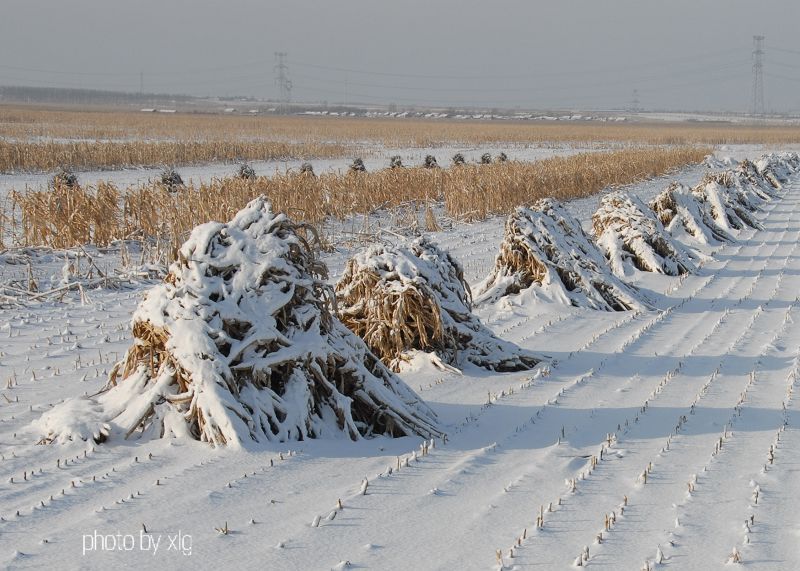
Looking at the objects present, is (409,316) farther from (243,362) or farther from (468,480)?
(468,480)

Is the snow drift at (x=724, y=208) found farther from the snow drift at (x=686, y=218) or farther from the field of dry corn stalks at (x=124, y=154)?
the field of dry corn stalks at (x=124, y=154)

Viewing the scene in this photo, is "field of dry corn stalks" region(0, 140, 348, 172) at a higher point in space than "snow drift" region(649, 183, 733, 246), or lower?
higher


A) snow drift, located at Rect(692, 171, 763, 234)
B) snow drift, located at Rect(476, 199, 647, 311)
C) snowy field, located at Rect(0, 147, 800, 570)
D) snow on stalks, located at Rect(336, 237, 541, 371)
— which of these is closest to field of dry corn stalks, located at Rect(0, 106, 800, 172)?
snow drift, located at Rect(692, 171, 763, 234)

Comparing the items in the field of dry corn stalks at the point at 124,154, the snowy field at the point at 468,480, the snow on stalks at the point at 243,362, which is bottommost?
the snowy field at the point at 468,480

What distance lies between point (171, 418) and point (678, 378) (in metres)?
4.42

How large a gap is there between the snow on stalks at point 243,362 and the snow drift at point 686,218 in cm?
1300

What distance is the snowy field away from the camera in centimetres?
421

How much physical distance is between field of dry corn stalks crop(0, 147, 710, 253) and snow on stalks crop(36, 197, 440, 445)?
7.53 feet

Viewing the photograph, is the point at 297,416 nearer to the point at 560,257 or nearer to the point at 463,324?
the point at 463,324

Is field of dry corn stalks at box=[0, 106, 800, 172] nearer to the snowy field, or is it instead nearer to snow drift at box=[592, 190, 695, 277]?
snow drift at box=[592, 190, 695, 277]

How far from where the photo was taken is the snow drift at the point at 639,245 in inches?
561

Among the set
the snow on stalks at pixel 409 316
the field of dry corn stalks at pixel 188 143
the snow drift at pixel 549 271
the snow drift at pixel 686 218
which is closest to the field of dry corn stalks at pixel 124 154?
the field of dry corn stalks at pixel 188 143

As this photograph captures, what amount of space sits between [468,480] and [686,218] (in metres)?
14.2

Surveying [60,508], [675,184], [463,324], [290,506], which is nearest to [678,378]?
[463,324]
